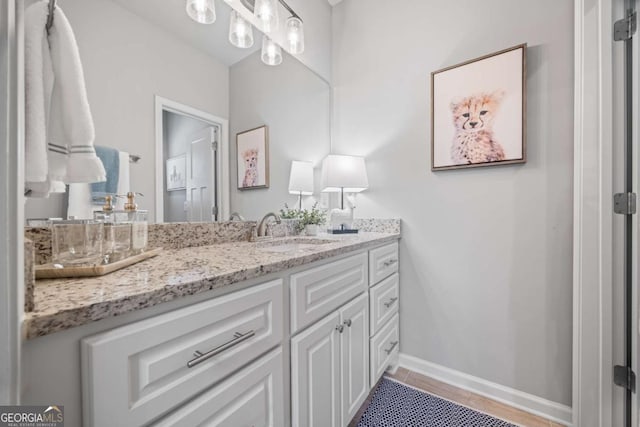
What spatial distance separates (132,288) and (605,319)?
1.70m

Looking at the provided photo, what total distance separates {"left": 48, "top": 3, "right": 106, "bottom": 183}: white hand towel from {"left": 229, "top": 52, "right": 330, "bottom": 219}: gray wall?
71 cm

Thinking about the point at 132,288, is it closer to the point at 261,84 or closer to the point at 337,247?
the point at 337,247

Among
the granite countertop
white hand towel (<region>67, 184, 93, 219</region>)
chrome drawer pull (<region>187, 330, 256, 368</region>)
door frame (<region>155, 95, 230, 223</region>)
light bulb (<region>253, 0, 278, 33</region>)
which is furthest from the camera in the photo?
light bulb (<region>253, 0, 278, 33</region>)

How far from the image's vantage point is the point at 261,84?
1.48 meters

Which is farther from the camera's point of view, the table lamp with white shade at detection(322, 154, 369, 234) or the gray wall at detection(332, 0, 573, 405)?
the table lamp with white shade at detection(322, 154, 369, 234)

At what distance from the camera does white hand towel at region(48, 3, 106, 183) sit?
23.2 inches

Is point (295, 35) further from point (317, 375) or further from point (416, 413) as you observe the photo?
point (416, 413)

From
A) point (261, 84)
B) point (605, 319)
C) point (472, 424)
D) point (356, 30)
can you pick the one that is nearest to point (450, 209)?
point (605, 319)

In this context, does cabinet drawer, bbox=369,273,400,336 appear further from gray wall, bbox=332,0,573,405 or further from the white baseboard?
the white baseboard

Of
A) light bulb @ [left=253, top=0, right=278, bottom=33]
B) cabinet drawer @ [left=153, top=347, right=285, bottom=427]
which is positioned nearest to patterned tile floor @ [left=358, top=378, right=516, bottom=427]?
cabinet drawer @ [left=153, top=347, right=285, bottom=427]

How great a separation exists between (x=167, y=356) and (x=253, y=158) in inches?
42.7

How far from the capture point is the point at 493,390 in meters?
1.46

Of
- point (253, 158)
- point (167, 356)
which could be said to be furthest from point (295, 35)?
point (167, 356)

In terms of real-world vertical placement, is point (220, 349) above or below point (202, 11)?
below
